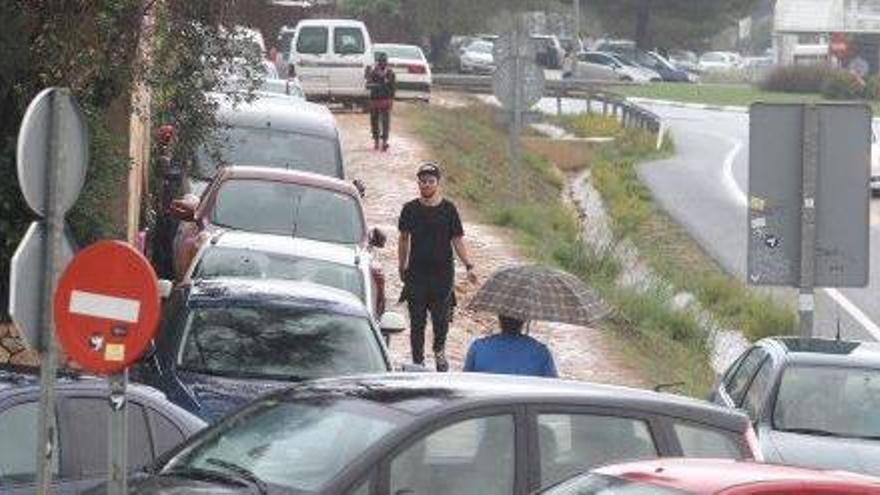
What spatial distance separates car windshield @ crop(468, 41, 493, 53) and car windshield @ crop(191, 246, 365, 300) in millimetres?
59414

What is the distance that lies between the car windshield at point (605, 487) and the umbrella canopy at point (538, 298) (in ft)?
19.6

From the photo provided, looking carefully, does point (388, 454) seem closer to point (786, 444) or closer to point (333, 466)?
point (333, 466)

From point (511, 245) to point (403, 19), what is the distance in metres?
48.2

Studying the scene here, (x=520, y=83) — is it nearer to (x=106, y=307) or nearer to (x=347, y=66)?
(x=347, y=66)

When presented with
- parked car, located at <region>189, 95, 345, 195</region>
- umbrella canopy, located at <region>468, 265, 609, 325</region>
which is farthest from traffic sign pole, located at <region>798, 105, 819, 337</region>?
parked car, located at <region>189, 95, 345, 195</region>

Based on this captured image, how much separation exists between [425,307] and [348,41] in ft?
93.1

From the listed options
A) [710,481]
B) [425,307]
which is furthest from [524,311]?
[710,481]

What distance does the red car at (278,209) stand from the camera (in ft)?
69.7

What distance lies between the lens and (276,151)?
83.8 ft

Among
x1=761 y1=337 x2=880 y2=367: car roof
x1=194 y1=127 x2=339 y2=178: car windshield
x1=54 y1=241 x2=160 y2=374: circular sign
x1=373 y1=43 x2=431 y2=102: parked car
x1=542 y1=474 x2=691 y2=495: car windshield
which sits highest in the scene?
x1=54 y1=241 x2=160 y2=374: circular sign

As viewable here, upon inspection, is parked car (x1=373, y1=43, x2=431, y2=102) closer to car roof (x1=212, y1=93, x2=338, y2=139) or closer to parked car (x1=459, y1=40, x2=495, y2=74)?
parked car (x1=459, y1=40, x2=495, y2=74)

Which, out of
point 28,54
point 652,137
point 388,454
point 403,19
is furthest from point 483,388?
point 403,19

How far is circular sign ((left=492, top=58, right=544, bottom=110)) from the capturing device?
31000 millimetres

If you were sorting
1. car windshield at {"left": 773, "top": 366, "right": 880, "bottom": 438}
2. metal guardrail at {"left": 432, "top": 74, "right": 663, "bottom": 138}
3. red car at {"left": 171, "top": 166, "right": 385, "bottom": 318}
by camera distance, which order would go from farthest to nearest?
metal guardrail at {"left": 432, "top": 74, "right": 663, "bottom": 138}
red car at {"left": 171, "top": 166, "right": 385, "bottom": 318}
car windshield at {"left": 773, "top": 366, "right": 880, "bottom": 438}
